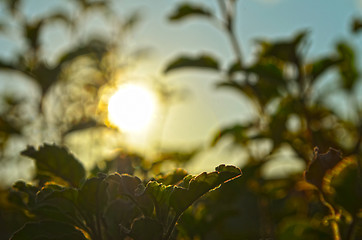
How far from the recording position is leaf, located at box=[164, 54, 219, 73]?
7.12 feet

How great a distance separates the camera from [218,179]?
0.83 m

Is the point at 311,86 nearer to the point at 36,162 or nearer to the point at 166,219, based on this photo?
the point at 166,219

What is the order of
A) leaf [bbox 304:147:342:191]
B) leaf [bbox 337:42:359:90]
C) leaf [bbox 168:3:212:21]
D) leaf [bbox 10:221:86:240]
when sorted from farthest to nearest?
leaf [bbox 337:42:359:90], leaf [bbox 168:3:212:21], leaf [bbox 304:147:342:191], leaf [bbox 10:221:86:240]

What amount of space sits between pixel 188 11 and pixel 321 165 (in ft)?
5.30

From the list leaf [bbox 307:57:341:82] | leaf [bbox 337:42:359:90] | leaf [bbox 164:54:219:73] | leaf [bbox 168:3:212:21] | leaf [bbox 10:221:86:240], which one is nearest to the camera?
leaf [bbox 10:221:86:240]

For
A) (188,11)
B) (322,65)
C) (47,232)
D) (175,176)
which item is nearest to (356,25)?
(322,65)

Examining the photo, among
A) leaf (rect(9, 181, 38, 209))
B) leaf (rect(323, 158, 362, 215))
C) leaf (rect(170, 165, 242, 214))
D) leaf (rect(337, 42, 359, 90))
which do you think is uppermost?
leaf (rect(337, 42, 359, 90))

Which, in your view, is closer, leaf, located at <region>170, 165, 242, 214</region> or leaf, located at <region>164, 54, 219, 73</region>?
leaf, located at <region>170, 165, 242, 214</region>

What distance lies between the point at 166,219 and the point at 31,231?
0.39m

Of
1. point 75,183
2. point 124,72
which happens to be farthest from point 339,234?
point 124,72

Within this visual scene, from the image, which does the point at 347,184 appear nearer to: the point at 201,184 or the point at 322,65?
the point at 201,184

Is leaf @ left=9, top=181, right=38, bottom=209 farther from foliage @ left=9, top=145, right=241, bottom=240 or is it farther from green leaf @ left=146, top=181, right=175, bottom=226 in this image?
green leaf @ left=146, top=181, right=175, bottom=226

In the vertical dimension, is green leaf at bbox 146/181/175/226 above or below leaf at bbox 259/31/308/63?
below

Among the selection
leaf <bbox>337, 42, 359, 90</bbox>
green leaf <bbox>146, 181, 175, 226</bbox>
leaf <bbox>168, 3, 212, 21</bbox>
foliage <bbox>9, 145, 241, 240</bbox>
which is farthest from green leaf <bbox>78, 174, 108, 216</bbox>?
leaf <bbox>337, 42, 359, 90</bbox>
